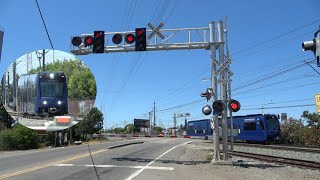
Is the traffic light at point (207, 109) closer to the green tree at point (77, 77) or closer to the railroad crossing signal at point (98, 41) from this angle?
the railroad crossing signal at point (98, 41)

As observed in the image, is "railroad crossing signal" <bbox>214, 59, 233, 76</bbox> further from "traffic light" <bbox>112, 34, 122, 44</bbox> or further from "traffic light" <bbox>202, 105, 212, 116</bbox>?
"traffic light" <bbox>112, 34, 122, 44</bbox>

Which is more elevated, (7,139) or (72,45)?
(72,45)

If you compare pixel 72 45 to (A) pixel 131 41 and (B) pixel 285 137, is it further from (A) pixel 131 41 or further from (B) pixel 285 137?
(B) pixel 285 137

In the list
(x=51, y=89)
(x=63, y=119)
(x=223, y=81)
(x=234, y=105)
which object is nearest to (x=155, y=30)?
(x=223, y=81)

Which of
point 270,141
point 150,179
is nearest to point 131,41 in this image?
point 150,179

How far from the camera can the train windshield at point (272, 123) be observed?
155 feet

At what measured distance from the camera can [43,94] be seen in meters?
12.8

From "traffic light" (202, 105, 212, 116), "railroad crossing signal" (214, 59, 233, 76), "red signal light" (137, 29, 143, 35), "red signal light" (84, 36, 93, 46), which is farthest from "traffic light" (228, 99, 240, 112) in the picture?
"red signal light" (84, 36, 93, 46)

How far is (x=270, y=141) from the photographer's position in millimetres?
47625

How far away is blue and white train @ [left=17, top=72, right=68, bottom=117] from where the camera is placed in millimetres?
12359

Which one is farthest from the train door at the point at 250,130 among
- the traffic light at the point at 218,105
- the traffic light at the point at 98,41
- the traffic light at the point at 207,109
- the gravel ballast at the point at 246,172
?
the traffic light at the point at 98,41

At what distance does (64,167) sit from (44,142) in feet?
108

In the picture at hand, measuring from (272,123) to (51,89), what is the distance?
38.2 m

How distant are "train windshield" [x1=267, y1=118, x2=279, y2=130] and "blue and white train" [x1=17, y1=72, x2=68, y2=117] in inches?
→ 1445
